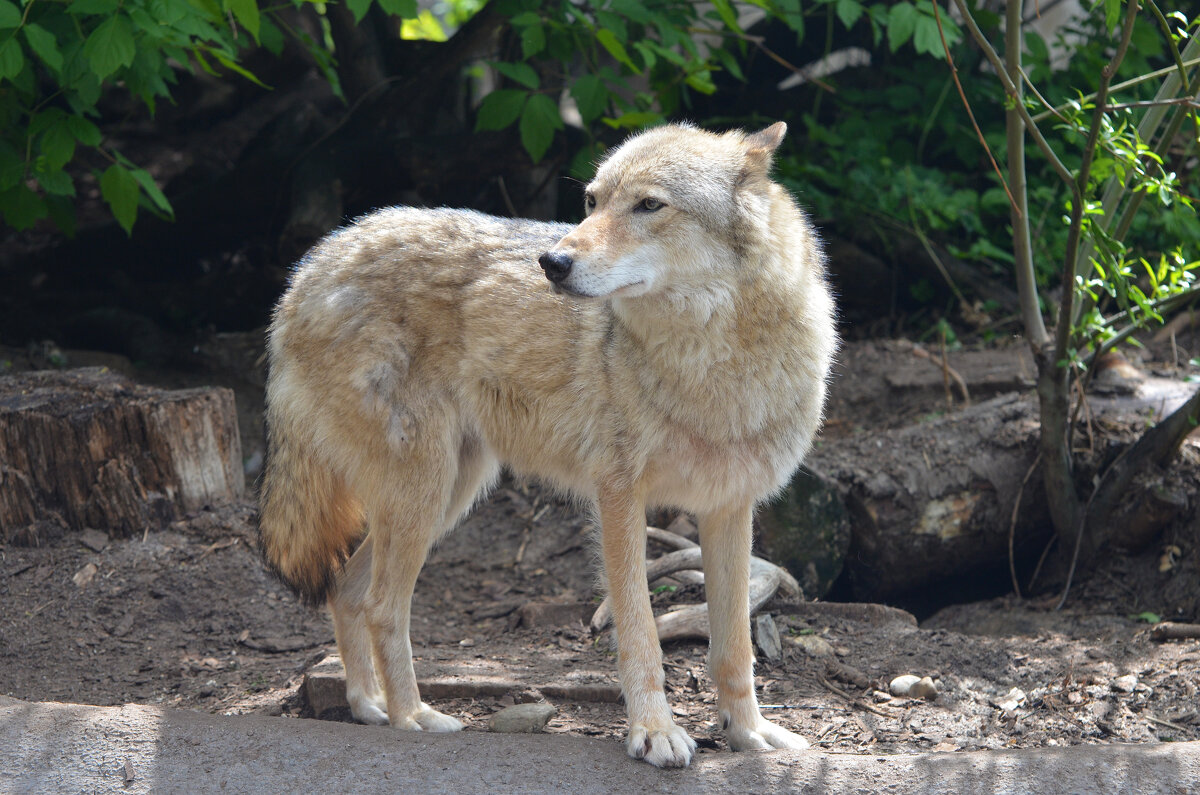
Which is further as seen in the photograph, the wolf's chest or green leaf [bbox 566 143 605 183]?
green leaf [bbox 566 143 605 183]

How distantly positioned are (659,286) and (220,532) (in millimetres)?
2738

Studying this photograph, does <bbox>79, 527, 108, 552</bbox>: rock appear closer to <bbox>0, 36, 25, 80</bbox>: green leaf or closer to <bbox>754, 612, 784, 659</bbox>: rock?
<bbox>0, 36, 25, 80</bbox>: green leaf

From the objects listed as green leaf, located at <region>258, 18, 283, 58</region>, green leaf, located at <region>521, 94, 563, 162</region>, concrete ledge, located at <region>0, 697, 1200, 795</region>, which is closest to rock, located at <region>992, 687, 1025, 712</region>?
concrete ledge, located at <region>0, 697, 1200, 795</region>

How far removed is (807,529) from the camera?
189 inches

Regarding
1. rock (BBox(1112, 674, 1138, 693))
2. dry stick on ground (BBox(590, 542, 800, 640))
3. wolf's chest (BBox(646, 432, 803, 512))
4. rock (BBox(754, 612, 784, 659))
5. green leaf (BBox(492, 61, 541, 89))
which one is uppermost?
green leaf (BBox(492, 61, 541, 89))

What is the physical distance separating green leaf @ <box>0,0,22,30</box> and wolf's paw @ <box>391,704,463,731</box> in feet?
9.56

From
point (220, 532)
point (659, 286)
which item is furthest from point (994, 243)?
point (220, 532)

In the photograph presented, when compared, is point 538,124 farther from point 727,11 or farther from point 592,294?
point 592,294

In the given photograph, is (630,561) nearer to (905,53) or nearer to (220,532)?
(220,532)

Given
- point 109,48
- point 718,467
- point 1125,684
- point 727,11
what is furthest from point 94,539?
point 1125,684

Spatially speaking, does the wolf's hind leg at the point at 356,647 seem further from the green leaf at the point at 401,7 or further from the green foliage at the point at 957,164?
the green foliage at the point at 957,164

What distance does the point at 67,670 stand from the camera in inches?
154

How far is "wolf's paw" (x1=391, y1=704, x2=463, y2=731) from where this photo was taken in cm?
346

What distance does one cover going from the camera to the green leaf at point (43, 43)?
12.4 ft
